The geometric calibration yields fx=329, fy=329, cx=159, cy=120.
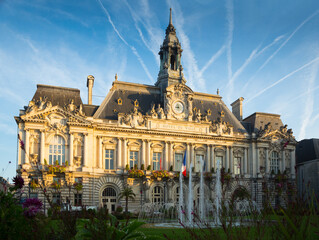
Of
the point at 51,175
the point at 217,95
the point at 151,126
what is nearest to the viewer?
the point at 51,175

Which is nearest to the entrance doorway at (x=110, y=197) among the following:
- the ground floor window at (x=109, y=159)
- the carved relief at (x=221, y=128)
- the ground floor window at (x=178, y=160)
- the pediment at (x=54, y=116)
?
the ground floor window at (x=109, y=159)

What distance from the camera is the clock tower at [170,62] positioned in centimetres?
5228

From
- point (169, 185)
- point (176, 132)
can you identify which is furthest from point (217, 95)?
point (169, 185)

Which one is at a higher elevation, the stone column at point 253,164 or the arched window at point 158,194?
the stone column at point 253,164

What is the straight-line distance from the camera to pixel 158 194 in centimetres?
4562

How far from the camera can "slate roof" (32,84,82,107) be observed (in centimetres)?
4409

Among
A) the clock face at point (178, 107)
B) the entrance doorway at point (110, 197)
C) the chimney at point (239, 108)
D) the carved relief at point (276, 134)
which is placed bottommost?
the entrance doorway at point (110, 197)

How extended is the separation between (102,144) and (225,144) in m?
18.7

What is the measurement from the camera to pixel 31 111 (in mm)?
40719

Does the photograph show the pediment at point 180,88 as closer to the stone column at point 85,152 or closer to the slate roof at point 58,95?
the slate roof at point 58,95

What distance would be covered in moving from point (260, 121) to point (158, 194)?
21.7 metres

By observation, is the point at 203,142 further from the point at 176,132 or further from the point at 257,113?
the point at 257,113

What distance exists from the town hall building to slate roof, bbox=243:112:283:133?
19 cm

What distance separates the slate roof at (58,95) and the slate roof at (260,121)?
28.0 m
